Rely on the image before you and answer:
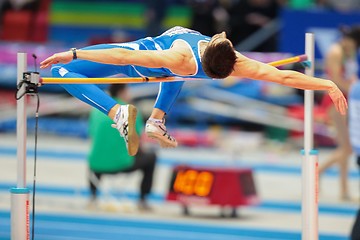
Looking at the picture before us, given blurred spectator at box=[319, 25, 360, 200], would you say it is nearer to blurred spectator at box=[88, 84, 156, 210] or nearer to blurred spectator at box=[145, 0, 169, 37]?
blurred spectator at box=[88, 84, 156, 210]

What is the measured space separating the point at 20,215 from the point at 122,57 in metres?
1.24

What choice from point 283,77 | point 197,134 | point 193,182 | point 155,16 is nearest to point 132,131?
point 283,77

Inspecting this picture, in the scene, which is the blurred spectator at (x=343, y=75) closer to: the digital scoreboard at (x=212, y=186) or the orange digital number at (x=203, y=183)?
the digital scoreboard at (x=212, y=186)

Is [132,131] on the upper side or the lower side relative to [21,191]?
upper

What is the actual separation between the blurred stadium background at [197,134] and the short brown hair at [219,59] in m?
3.49

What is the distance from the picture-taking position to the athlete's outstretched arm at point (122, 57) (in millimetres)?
6723

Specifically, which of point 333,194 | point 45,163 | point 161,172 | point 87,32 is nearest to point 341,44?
point 333,194

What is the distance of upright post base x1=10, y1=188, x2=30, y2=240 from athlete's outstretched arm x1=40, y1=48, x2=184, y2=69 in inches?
34.3

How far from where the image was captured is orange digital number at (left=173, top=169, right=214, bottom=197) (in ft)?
36.3

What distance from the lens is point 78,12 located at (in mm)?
21516

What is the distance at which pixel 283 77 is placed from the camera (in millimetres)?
6910

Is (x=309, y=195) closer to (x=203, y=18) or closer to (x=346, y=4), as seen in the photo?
(x=203, y=18)

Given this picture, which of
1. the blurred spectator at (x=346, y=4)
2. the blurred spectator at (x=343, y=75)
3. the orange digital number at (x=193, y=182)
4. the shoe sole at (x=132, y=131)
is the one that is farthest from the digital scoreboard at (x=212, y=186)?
the blurred spectator at (x=346, y=4)

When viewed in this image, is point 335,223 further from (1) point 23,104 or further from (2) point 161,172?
(1) point 23,104
